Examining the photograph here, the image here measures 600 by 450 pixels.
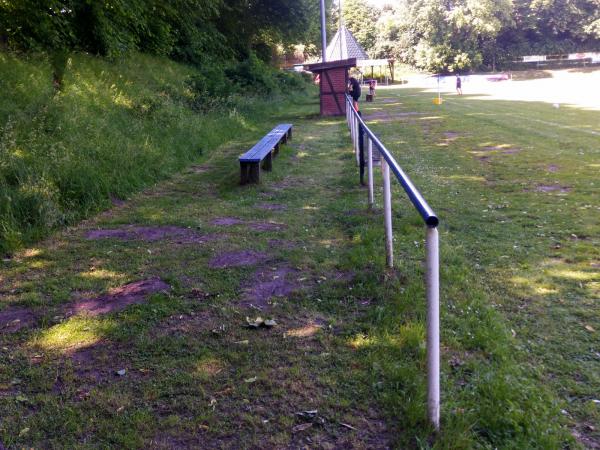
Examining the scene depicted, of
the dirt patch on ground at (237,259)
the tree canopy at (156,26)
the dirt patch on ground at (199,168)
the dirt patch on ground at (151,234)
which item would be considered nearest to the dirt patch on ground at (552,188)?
the dirt patch on ground at (237,259)

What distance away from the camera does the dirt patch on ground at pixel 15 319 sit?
433 cm

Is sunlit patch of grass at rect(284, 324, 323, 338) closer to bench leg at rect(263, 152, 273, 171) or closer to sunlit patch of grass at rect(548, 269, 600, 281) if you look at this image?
sunlit patch of grass at rect(548, 269, 600, 281)

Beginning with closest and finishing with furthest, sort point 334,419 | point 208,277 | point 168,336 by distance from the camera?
point 334,419 < point 168,336 < point 208,277

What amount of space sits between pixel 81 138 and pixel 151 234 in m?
3.22

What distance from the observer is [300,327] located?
14.0ft

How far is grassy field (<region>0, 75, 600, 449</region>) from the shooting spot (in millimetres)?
3066

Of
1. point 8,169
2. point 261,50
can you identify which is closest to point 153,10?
point 8,169

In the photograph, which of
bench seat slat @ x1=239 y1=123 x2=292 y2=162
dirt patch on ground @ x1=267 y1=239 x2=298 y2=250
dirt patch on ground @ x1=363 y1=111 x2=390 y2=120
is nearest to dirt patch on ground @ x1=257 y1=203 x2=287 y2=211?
bench seat slat @ x1=239 y1=123 x2=292 y2=162

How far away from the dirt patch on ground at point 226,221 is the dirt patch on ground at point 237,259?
48.2 inches

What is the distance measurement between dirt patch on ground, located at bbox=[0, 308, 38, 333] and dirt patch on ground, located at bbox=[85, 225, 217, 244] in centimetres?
203

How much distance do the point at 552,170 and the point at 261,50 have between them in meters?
29.3

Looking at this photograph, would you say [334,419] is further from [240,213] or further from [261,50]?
[261,50]

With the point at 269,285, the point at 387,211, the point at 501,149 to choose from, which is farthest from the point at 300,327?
the point at 501,149

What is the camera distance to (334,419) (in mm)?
3115
